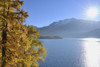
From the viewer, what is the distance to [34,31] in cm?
1369

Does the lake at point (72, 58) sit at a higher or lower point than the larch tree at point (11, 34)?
lower

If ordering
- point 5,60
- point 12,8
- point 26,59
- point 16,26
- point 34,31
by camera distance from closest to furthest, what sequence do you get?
point 5,60 → point 16,26 → point 12,8 → point 26,59 → point 34,31

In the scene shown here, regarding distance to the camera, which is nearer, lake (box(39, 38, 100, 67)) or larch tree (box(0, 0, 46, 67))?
larch tree (box(0, 0, 46, 67))

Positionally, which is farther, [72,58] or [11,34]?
[72,58]

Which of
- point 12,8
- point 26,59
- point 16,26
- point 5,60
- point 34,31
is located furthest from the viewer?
point 34,31

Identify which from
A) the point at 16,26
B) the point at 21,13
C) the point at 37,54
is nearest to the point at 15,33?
the point at 16,26

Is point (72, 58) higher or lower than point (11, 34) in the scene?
→ lower

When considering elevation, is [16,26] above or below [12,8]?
below

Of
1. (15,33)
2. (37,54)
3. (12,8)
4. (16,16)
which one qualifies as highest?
(12,8)

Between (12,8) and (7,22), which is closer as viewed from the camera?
(7,22)

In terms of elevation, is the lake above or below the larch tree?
below

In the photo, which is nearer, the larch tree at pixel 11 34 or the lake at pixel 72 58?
the larch tree at pixel 11 34

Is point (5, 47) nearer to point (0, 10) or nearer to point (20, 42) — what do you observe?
point (20, 42)

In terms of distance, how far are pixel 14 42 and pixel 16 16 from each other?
97.6 inches
